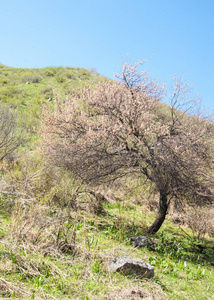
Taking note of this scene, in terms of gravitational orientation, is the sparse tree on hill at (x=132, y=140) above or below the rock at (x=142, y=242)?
above

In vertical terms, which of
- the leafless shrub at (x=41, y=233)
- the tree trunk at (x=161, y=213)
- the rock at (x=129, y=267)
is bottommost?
the leafless shrub at (x=41, y=233)

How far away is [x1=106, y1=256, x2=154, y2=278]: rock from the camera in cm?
465

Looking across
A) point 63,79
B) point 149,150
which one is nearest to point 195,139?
point 149,150

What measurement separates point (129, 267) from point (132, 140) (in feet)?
12.7

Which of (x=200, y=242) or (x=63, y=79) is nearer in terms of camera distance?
(x=200, y=242)

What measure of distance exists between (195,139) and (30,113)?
16.5m

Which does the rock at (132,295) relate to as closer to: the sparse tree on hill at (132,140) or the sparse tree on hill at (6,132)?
the sparse tree on hill at (132,140)

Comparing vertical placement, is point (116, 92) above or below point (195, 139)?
above

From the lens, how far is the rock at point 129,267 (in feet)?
15.3

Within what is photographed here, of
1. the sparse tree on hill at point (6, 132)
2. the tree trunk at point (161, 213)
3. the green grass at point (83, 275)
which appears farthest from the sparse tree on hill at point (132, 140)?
the sparse tree on hill at point (6, 132)

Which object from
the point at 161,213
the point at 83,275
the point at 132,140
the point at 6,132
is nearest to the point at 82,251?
the point at 83,275

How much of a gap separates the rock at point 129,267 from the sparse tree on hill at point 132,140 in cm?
303

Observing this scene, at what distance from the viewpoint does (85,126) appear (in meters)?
7.93

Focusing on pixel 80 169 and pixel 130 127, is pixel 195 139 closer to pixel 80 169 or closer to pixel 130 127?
pixel 130 127
